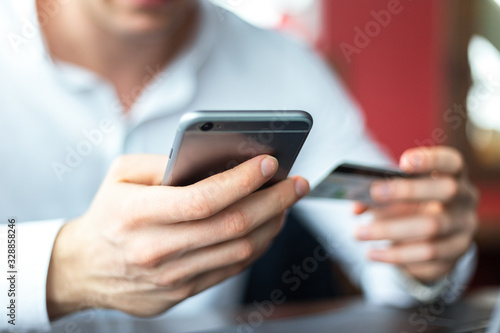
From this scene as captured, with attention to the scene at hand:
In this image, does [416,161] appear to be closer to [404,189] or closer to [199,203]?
[404,189]

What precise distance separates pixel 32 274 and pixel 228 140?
0.24m

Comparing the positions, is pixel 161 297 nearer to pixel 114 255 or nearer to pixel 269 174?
pixel 114 255

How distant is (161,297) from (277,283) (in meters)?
0.48

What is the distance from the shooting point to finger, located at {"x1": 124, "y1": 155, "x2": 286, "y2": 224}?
0.40 m

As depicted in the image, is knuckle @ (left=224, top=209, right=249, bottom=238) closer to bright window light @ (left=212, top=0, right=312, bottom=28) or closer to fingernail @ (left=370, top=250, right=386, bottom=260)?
fingernail @ (left=370, top=250, right=386, bottom=260)

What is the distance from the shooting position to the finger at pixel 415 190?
633 millimetres

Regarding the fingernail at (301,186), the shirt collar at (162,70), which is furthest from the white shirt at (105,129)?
the fingernail at (301,186)

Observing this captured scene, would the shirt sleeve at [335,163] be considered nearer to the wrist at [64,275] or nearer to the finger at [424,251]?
the finger at [424,251]

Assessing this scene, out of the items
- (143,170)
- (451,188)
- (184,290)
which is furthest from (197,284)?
(451,188)

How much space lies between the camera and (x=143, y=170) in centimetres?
47

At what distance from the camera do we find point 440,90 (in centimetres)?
254

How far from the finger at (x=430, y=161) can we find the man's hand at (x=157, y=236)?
8.4 inches

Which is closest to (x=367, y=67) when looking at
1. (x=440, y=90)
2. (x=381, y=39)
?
(x=381, y=39)

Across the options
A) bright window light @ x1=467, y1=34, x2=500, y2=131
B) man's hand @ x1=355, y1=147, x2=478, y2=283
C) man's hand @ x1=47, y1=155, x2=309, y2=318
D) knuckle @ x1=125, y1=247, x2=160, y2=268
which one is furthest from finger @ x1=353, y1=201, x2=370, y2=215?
bright window light @ x1=467, y1=34, x2=500, y2=131
